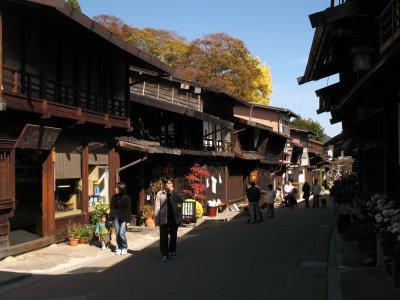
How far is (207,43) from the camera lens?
56812 mm

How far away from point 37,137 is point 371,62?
27.7 feet

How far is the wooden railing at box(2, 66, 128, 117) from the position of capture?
39.2 ft

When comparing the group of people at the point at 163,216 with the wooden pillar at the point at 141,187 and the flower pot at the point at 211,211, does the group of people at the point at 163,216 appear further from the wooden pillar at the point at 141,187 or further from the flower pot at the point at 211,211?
the flower pot at the point at 211,211

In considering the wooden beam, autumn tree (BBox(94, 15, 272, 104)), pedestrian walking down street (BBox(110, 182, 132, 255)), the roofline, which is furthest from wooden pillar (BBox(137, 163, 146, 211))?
autumn tree (BBox(94, 15, 272, 104))

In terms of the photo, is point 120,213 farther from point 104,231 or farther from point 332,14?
point 332,14

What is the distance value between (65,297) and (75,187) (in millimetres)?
7926

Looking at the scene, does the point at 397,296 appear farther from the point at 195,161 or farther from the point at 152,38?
the point at 152,38

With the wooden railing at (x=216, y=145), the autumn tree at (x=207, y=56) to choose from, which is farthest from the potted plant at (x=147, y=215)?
the autumn tree at (x=207, y=56)

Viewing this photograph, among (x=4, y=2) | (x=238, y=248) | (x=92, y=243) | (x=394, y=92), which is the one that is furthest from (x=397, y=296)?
(x=4, y=2)

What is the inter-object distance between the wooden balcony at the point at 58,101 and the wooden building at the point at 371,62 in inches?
259

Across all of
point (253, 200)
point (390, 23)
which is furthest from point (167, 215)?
point (253, 200)

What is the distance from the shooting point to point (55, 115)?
513 inches

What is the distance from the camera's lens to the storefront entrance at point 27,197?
44.6 feet

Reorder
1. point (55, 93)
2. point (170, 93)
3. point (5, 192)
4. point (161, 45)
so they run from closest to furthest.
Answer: point (5, 192) → point (55, 93) → point (170, 93) → point (161, 45)
